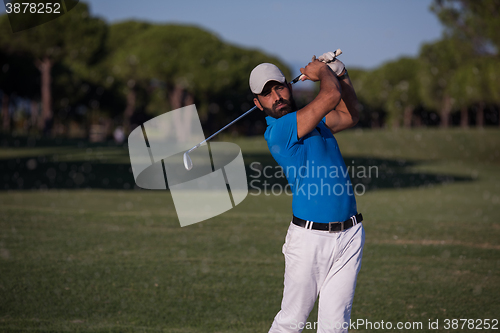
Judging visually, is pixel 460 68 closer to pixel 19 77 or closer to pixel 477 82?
pixel 477 82

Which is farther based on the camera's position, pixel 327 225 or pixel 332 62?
pixel 332 62

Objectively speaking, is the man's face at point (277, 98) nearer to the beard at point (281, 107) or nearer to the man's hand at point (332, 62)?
the beard at point (281, 107)

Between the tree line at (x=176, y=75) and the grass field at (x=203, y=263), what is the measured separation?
19.0 meters

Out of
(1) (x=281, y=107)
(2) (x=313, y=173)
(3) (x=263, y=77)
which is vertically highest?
(3) (x=263, y=77)

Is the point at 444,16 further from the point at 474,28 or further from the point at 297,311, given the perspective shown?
the point at 297,311

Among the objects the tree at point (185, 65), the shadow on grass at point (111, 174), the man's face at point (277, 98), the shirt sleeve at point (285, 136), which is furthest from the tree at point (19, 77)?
the shirt sleeve at point (285, 136)

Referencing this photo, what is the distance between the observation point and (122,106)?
65.4 meters

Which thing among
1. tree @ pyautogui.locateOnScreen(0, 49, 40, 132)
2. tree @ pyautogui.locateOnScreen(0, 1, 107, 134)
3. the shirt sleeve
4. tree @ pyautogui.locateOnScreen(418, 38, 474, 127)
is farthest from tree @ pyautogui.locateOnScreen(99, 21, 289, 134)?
the shirt sleeve

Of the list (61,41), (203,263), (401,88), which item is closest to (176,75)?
(61,41)

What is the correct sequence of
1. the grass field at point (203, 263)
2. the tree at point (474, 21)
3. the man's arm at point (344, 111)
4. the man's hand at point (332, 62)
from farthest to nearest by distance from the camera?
the tree at point (474, 21) < the grass field at point (203, 263) < the man's arm at point (344, 111) < the man's hand at point (332, 62)

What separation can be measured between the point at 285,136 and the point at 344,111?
0.79 m

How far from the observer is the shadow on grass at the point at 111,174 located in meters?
18.4

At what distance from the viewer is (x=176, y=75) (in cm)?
5134

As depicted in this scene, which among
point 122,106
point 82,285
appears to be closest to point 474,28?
point 82,285
